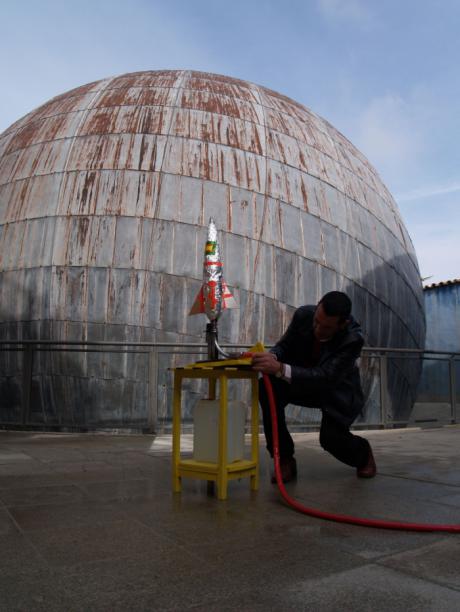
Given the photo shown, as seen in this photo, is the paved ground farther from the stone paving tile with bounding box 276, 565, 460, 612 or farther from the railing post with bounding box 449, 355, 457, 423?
the railing post with bounding box 449, 355, 457, 423

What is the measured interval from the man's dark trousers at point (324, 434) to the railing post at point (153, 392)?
4.27m

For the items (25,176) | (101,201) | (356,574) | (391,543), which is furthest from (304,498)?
(25,176)

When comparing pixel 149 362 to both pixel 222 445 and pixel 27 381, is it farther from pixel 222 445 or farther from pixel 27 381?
pixel 222 445

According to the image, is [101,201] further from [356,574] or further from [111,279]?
[356,574]

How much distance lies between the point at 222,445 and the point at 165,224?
6.97 m

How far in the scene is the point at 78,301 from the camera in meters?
9.62

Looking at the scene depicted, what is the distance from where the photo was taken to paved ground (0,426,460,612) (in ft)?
6.02

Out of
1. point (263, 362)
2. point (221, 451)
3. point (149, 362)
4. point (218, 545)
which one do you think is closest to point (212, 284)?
point (263, 362)

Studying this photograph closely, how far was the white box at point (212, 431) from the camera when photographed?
11.8 ft

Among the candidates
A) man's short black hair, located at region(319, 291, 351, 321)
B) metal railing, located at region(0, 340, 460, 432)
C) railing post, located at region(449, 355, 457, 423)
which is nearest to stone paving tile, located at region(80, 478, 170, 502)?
man's short black hair, located at region(319, 291, 351, 321)

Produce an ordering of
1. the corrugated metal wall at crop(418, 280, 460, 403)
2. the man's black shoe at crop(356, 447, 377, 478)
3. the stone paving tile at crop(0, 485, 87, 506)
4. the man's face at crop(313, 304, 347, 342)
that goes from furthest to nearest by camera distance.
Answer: the corrugated metal wall at crop(418, 280, 460, 403) → the man's black shoe at crop(356, 447, 377, 478) → the man's face at crop(313, 304, 347, 342) → the stone paving tile at crop(0, 485, 87, 506)

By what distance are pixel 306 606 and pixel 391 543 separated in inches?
33.8

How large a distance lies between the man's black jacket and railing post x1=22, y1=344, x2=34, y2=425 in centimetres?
532

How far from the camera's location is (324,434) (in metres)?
4.08
